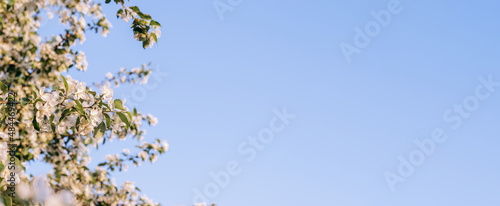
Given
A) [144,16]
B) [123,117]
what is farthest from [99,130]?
[144,16]

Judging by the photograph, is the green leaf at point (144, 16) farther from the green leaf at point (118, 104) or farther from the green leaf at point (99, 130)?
the green leaf at point (99, 130)

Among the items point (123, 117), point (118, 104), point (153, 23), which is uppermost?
point (153, 23)

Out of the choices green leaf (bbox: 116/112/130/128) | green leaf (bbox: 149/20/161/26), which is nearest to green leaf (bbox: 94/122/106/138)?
green leaf (bbox: 116/112/130/128)

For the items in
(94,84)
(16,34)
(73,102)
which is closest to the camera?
(73,102)

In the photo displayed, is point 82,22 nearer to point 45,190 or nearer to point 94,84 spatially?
point 94,84

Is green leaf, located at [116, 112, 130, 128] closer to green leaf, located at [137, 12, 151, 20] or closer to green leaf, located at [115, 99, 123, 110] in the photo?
green leaf, located at [115, 99, 123, 110]

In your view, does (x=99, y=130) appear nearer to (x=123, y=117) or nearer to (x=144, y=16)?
(x=123, y=117)

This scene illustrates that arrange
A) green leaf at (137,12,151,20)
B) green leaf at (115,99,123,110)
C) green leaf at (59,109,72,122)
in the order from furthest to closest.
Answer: green leaf at (137,12,151,20) < green leaf at (115,99,123,110) < green leaf at (59,109,72,122)

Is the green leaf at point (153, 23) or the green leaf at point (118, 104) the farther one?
the green leaf at point (153, 23)

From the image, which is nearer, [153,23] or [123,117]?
[123,117]

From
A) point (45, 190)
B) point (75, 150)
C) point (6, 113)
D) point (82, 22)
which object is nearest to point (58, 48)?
point (82, 22)

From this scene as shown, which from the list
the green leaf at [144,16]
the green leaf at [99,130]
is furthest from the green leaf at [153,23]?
the green leaf at [99,130]

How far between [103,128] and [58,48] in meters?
4.47

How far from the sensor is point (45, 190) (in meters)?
1.00
